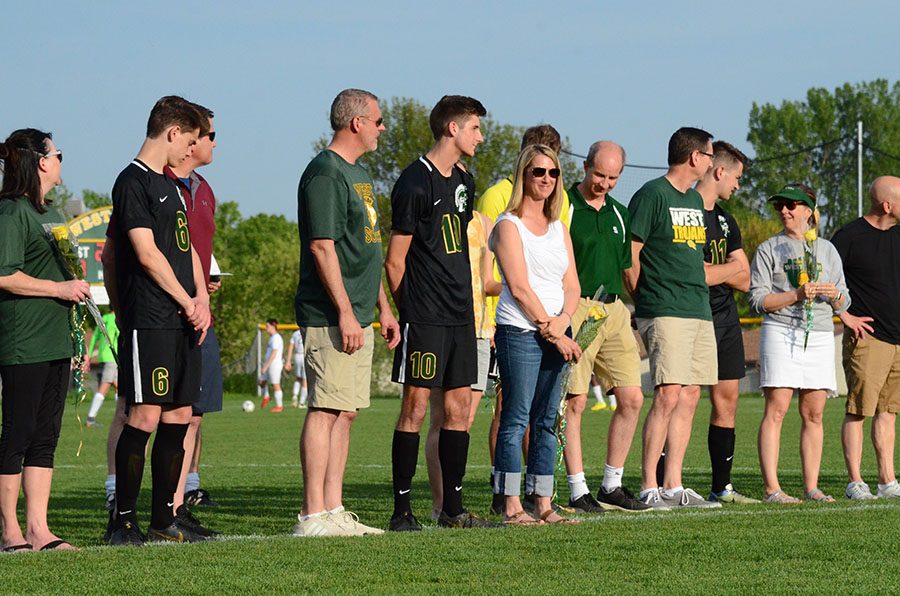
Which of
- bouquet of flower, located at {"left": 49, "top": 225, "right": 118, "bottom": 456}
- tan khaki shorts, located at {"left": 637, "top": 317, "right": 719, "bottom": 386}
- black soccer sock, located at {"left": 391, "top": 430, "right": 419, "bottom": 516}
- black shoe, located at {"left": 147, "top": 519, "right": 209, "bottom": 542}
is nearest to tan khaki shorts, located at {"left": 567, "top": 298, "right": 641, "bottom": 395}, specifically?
A: tan khaki shorts, located at {"left": 637, "top": 317, "right": 719, "bottom": 386}

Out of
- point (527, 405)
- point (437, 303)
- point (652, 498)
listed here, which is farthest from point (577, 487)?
point (437, 303)

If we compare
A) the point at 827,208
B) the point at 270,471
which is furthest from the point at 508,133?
the point at 270,471

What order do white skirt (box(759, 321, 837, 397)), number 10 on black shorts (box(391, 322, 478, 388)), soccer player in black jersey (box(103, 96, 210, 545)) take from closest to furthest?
1. soccer player in black jersey (box(103, 96, 210, 545))
2. number 10 on black shorts (box(391, 322, 478, 388))
3. white skirt (box(759, 321, 837, 397))

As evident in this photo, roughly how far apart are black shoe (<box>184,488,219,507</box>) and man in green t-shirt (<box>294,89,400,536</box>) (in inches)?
105

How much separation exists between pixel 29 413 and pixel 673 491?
4389mm

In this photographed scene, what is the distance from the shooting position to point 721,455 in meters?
10.1

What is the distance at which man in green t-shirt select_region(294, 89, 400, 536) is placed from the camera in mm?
7570

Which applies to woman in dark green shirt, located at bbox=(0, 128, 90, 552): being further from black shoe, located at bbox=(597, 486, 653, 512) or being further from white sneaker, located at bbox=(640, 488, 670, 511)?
white sneaker, located at bbox=(640, 488, 670, 511)

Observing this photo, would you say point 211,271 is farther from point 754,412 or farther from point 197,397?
point 754,412

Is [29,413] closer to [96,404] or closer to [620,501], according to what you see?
[620,501]

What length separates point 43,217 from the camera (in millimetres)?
7344

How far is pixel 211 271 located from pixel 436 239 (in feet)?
→ 8.61

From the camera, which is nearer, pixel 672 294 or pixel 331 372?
pixel 331 372

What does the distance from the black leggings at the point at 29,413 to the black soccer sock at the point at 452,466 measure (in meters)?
2.14
